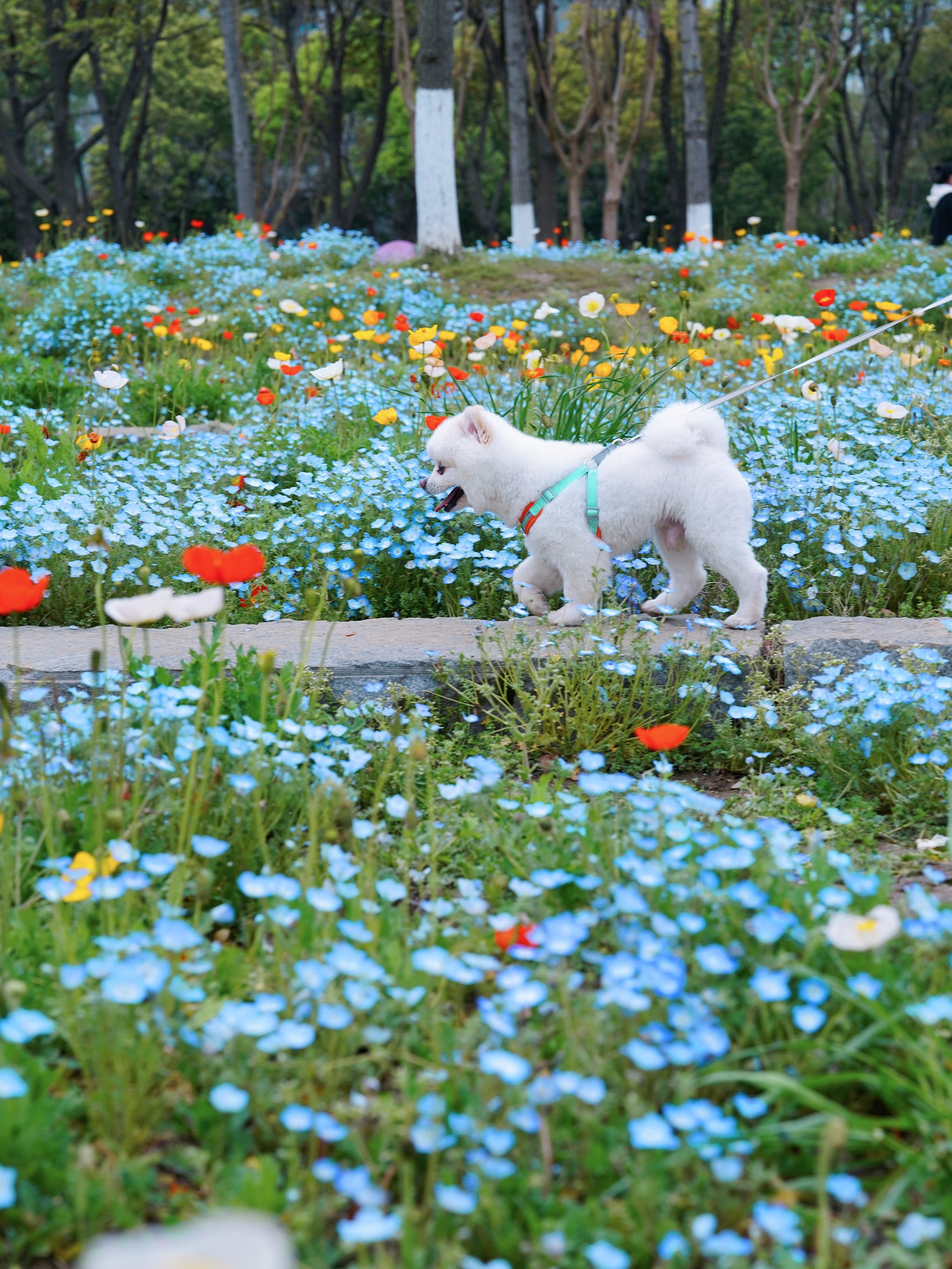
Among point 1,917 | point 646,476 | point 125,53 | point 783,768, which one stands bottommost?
point 783,768

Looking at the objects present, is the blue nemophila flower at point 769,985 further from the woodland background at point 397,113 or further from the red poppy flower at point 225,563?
the woodland background at point 397,113

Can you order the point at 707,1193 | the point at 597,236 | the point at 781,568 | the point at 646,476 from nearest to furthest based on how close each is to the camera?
1. the point at 707,1193
2. the point at 646,476
3. the point at 781,568
4. the point at 597,236

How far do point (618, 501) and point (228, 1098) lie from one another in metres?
2.44

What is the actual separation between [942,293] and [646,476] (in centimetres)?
771

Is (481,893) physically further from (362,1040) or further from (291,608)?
(291,608)

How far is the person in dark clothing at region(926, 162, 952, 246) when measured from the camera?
13578 mm

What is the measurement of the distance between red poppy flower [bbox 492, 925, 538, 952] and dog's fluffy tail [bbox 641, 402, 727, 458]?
1.94 metres

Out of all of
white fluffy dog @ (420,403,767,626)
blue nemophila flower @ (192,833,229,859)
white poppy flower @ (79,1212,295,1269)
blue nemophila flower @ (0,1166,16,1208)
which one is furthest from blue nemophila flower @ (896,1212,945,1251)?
white fluffy dog @ (420,403,767,626)

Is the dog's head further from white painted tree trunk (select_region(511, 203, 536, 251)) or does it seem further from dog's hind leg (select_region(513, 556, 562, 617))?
white painted tree trunk (select_region(511, 203, 536, 251))

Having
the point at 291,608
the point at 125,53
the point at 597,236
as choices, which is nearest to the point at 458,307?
the point at 291,608

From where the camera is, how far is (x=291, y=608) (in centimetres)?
425

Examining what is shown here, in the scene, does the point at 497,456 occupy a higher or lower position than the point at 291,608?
higher

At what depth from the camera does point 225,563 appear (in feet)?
7.03

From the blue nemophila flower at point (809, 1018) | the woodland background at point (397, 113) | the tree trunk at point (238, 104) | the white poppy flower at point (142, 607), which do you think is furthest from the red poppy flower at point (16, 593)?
the woodland background at point (397, 113)
